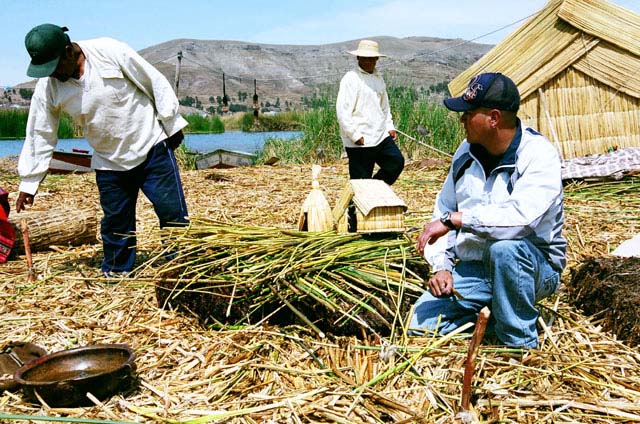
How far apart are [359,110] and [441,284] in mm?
3287

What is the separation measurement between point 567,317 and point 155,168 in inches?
108

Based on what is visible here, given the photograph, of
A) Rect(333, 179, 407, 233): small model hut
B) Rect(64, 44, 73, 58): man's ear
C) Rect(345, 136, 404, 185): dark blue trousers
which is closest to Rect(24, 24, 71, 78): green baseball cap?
Rect(64, 44, 73, 58): man's ear

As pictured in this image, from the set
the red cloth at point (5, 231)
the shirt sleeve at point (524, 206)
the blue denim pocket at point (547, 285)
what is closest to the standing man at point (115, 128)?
the red cloth at point (5, 231)

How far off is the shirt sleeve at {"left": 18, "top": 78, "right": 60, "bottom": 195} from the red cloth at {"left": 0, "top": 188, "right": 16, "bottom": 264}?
0.69m

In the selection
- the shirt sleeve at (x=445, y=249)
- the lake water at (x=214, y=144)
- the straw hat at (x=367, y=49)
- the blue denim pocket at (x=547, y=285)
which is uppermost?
the straw hat at (x=367, y=49)

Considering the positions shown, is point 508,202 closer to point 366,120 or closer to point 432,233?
point 432,233

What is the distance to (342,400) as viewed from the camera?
2.41m

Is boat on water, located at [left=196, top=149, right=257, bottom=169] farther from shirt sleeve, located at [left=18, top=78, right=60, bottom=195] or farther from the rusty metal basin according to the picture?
the rusty metal basin

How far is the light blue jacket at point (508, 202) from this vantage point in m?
2.56

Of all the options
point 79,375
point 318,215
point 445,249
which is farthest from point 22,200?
point 445,249

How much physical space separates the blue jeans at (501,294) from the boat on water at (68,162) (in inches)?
371

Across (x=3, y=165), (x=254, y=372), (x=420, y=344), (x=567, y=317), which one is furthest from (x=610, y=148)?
(x=3, y=165)

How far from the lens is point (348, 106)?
19.2 feet

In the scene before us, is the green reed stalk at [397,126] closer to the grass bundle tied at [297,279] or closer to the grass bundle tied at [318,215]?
the grass bundle tied at [318,215]
